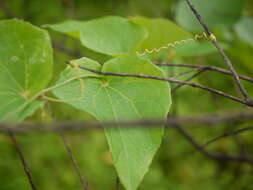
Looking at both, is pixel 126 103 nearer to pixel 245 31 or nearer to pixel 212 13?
pixel 212 13

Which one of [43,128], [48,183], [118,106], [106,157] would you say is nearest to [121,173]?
[118,106]

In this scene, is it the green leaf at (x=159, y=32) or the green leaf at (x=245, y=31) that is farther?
the green leaf at (x=245, y=31)

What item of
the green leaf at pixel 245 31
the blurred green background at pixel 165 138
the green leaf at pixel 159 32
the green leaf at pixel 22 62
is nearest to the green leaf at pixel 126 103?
the green leaf at pixel 22 62

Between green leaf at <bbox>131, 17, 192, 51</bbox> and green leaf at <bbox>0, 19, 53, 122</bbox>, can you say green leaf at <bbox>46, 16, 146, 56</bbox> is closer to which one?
green leaf at <bbox>131, 17, 192, 51</bbox>

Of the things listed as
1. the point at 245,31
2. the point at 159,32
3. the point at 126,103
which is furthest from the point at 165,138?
the point at 126,103

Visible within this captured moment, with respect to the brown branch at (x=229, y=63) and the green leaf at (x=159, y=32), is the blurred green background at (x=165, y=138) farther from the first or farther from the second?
the brown branch at (x=229, y=63)

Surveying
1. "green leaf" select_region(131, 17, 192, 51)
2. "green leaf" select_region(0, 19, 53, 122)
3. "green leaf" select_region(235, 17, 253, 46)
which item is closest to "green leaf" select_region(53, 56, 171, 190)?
"green leaf" select_region(0, 19, 53, 122)
